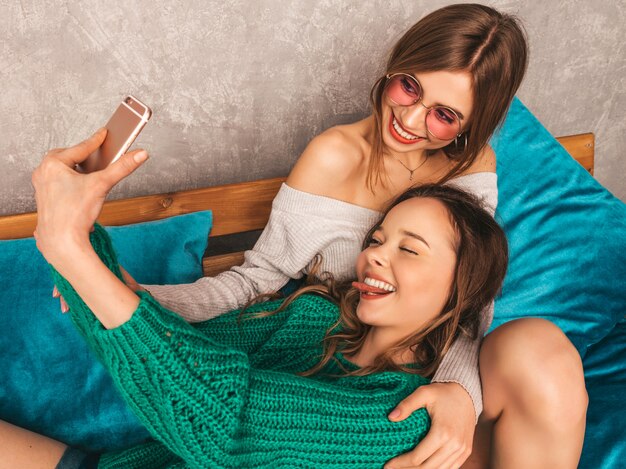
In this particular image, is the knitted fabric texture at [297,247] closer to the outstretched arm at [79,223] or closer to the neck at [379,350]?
the neck at [379,350]

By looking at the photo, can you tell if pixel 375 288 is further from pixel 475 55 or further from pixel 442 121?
pixel 475 55

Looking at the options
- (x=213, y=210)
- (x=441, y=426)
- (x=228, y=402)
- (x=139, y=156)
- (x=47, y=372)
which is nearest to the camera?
(x=139, y=156)

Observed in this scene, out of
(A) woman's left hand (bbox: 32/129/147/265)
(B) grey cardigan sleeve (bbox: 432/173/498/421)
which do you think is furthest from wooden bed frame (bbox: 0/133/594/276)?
(A) woman's left hand (bbox: 32/129/147/265)

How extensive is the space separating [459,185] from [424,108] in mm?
266

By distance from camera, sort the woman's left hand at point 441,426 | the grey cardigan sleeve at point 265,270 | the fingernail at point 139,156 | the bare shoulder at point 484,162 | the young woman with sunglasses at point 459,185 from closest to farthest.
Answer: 1. the fingernail at point 139,156
2. the woman's left hand at point 441,426
3. the young woman with sunglasses at point 459,185
4. the grey cardigan sleeve at point 265,270
5. the bare shoulder at point 484,162

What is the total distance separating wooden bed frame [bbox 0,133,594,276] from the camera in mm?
1335

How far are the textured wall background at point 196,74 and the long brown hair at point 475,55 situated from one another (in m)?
0.28

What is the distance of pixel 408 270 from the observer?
1.16 m

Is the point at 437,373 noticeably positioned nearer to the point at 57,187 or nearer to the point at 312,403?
the point at 312,403

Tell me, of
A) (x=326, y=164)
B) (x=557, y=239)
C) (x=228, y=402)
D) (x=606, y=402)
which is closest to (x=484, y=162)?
(x=557, y=239)

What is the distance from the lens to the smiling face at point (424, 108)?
4.07 ft

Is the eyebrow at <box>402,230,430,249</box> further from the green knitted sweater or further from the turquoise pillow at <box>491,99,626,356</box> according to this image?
Answer: the turquoise pillow at <box>491,99,626,356</box>

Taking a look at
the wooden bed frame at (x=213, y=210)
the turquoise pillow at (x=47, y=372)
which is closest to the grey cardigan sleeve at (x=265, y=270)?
the wooden bed frame at (x=213, y=210)

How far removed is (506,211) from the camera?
156 cm
